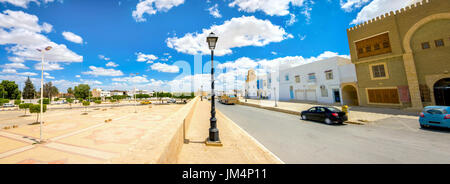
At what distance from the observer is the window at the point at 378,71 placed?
52.3 ft

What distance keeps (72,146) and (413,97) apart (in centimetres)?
2664

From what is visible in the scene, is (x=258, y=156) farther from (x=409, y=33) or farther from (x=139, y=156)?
(x=409, y=33)

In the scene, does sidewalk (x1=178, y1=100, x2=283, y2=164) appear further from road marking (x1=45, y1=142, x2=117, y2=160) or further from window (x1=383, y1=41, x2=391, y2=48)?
window (x1=383, y1=41, x2=391, y2=48)

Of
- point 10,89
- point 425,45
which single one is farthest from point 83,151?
point 10,89

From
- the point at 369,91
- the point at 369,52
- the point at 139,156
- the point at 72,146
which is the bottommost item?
the point at 72,146

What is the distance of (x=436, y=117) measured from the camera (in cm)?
768

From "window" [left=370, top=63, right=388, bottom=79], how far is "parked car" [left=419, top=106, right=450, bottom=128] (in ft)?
33.5

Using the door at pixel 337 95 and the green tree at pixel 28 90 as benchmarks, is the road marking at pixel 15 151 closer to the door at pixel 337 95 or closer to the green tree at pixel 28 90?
the door at pixel 337 95

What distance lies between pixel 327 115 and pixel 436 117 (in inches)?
186

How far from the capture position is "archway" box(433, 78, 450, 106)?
12.5 metres

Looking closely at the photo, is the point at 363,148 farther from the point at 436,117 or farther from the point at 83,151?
the point at 83,151

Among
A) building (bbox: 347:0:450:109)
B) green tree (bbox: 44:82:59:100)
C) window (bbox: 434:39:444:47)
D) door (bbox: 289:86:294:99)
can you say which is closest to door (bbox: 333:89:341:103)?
building (bbox: 347:0:450:109)
